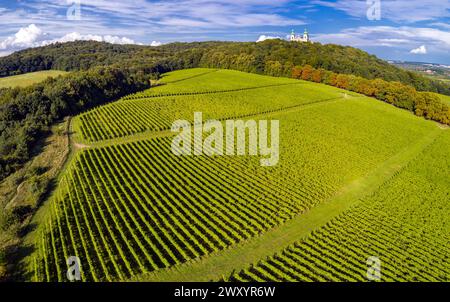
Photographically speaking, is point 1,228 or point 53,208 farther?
point 53,208

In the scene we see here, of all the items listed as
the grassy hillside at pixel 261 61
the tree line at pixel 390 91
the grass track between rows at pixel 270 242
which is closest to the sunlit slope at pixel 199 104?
the tree line at pixel 390 91

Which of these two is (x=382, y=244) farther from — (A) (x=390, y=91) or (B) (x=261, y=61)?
(B) (x=261, y=61)

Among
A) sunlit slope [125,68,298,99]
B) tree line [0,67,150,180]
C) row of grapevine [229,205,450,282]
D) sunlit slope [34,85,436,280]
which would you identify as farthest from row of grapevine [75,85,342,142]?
row of grapevine [229,205,450,282]

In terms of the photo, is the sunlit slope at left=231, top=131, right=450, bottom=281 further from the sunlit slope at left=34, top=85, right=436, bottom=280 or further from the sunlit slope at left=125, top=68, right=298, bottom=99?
the sunlit slope at left=125, top=68, right=298, bottom=99

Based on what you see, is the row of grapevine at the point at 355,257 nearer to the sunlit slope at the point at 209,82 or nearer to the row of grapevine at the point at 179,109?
the row of grapevine at the point at 179,109
